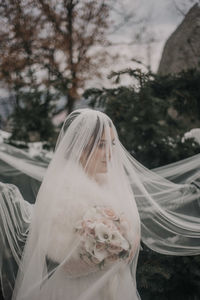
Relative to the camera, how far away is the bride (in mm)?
1589

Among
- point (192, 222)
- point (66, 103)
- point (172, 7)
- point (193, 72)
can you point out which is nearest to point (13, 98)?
point (66, 103)

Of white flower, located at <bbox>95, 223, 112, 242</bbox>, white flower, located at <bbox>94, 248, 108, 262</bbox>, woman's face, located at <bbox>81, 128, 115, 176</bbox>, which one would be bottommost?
white flower, located at <bbox>94, 248, 108, 262</bbox>

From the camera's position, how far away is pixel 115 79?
11.0ft

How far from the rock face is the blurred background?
0.06ft

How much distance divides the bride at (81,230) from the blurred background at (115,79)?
64 cm

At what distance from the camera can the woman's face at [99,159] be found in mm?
1836

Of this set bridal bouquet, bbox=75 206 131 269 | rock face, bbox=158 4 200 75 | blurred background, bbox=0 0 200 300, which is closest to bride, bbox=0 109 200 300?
bridal bouquet, bbox=75 206 131 269

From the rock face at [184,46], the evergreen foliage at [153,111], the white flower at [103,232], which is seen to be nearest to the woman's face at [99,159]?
the white flower at [103,232]

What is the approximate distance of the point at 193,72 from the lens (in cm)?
342

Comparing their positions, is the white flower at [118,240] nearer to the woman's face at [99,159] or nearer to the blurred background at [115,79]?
the woman's face at [99,159]

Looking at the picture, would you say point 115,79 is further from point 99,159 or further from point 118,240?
point 118,240

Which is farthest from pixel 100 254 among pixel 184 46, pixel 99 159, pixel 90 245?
pixel 184 46

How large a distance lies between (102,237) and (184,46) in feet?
15.9

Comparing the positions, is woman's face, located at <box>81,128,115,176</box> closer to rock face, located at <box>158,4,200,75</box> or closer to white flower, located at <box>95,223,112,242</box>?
white flower, located at <box>95,223,112,242</box>
